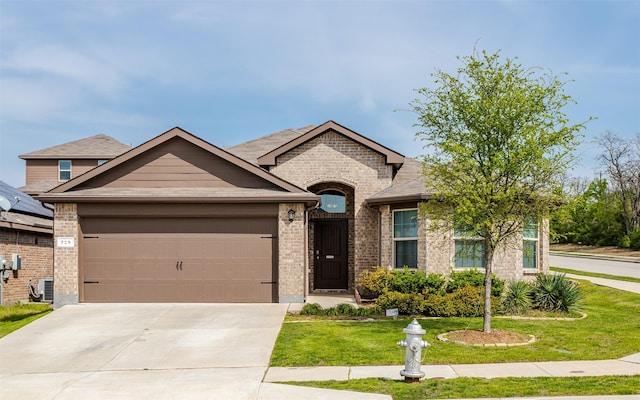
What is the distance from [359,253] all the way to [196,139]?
240 inches

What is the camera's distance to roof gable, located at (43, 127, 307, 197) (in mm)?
16391

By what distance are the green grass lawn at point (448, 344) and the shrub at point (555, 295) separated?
0.57 m

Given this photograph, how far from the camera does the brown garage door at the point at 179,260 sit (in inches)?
631

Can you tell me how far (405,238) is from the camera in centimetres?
1727

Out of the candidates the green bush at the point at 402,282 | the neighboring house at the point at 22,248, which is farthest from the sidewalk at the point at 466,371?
the neighboring house at the point at 22,248

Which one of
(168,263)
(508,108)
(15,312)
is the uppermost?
(508,108)

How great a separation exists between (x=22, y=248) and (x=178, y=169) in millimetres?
7049

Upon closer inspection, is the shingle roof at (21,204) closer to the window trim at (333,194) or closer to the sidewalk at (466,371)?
the window trim at (333,194)

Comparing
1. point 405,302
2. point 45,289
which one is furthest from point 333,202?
point 45,289

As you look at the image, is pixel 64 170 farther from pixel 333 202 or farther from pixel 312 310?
pixel 312 310

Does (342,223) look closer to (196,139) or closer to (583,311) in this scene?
(196,139)

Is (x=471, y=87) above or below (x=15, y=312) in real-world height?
above

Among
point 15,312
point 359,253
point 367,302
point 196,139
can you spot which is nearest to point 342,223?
point 359,253

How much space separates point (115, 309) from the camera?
1505 centimetres
